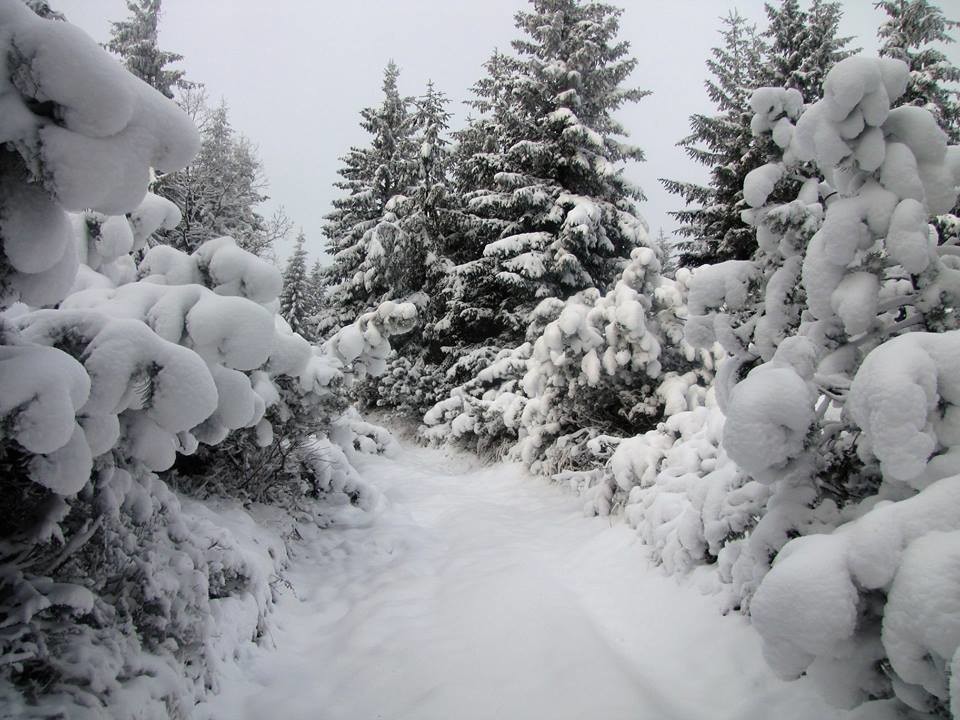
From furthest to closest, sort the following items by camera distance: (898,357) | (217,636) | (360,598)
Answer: (360,598) < (217,636) < (898,357)

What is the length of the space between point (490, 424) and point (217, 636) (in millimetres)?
7396

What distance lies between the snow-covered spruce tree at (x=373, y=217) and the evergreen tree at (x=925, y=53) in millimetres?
12711

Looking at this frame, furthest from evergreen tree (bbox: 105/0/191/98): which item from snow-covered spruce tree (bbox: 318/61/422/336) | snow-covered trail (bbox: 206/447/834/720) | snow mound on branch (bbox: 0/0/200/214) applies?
snow mound on branch (bbox: 0/0/200/214)

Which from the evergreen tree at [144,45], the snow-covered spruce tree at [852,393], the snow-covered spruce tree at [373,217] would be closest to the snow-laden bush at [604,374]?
the snow-covered spruce tree at [852,393]

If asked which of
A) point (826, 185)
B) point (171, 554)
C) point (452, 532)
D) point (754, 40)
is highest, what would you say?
point (754, 40)

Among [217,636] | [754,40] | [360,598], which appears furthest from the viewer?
[754,40]

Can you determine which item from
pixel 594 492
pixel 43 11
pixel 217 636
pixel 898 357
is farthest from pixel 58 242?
pixel 594 492

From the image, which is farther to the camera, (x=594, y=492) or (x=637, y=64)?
(x=637, y=64)

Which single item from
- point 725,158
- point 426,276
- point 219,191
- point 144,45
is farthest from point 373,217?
point 725,158

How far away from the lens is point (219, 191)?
14.2 metres

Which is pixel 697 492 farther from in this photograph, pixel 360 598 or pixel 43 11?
pixel 43 11

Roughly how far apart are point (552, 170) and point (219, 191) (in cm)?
899

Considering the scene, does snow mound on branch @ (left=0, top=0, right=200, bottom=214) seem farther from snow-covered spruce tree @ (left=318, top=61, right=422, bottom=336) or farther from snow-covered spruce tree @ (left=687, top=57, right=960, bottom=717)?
snow-covered spruce tree @ (left=318, top=61, right=422, bottom=336)

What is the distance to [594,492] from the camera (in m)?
6.00
